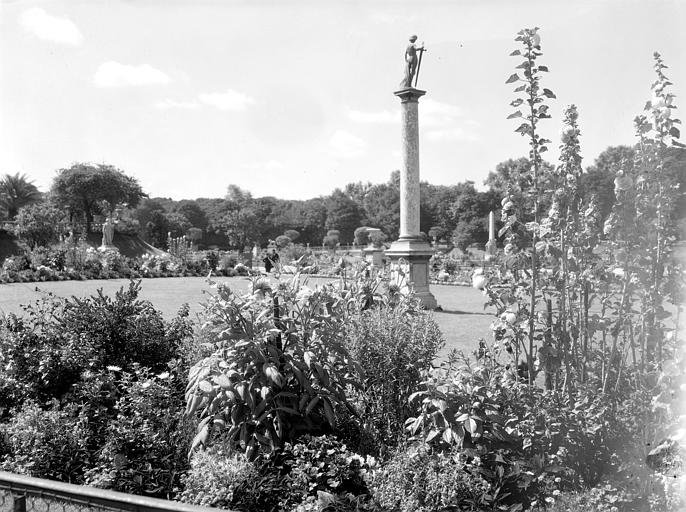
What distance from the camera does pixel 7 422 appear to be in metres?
4.96

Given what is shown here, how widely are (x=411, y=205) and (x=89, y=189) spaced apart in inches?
2146

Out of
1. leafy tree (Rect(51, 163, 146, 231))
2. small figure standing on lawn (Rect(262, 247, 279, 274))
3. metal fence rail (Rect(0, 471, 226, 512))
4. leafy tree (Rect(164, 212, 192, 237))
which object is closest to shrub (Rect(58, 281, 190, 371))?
small figure standing on lawn (Rect(262, 247, 279, 274))

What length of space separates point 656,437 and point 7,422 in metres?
4.91

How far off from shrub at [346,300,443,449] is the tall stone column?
31.7 feet

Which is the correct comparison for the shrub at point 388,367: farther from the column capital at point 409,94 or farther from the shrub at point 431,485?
the column capital at point 409,94

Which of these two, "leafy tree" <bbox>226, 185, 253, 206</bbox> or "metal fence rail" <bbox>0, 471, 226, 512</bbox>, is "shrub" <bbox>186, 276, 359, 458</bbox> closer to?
"metal fence rail" <bbox>0, 471, 226, 512</bbox>

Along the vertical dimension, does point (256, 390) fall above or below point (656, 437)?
above

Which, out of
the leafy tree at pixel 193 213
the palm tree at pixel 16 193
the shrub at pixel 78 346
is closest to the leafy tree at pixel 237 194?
the leafy tree at pixel 193 213

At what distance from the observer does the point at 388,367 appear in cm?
430

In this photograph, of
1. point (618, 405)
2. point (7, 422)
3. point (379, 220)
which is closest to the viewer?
point (618, 405)

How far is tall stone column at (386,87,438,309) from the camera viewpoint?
14133 millimetres

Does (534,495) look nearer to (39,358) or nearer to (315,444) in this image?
Result: (315,444)

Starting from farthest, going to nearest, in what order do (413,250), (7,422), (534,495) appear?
(413,250) → (7,422) → (534,495)

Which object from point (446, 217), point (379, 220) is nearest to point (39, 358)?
point (446, 217)
